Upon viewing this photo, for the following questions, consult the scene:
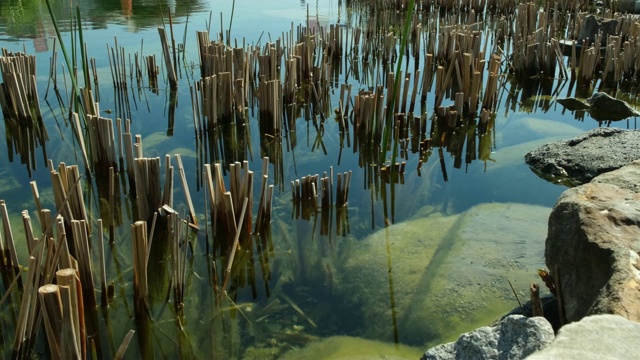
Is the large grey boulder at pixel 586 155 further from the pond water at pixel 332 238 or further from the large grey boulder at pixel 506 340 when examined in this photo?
the large grey boulder at pixel 506 340

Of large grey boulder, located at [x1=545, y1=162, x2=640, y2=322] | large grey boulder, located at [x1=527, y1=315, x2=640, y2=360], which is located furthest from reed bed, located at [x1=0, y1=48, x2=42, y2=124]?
large grey boulder, located at [x1=527, y1=315, x2=640, y2=360]

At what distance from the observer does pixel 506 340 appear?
6.93 ft

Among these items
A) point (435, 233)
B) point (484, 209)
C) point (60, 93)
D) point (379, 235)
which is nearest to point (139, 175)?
point (379, 235)

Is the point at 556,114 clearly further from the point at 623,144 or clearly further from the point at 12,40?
the point at 12,40

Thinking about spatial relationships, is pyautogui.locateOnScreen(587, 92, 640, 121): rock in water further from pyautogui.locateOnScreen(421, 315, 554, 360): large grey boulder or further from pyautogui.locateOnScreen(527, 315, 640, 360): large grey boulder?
pyautogui.locateOnScreen(527, 315, 640, 360): large grey boulder

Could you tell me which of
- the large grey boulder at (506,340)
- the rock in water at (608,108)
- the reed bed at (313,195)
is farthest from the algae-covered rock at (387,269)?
the rock in water at (608,108)

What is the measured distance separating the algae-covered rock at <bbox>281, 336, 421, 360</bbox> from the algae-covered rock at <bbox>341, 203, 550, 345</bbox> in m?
0.07

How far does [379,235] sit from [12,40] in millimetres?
6714

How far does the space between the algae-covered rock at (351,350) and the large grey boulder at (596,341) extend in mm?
1277

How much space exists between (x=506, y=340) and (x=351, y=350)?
98 centimetres

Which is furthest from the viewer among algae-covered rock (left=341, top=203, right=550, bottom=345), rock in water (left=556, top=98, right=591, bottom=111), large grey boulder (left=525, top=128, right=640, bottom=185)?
rock in water (left=556, top=98, right=591, bottom=111)

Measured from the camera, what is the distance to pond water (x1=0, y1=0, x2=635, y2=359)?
305 centimetres

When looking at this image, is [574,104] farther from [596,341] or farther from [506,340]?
[596,341]

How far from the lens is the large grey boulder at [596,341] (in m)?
1.58
